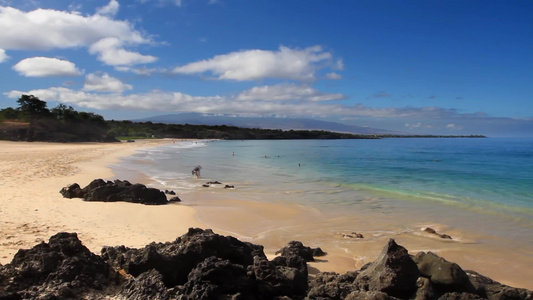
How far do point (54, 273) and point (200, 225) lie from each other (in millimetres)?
5691

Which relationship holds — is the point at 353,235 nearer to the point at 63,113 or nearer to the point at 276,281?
the point at 276,281

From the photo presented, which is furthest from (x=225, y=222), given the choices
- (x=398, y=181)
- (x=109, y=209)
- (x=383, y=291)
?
(x=398, y=181)

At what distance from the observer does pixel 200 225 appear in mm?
10547

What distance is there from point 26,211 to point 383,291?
33.6ft

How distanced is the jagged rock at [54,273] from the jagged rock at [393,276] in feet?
12.5

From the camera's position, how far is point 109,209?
455 inches

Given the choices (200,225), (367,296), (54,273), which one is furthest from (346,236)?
(54,273)

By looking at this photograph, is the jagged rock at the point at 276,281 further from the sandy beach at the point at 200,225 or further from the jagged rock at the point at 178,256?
the sandy beach at the point at 200,225

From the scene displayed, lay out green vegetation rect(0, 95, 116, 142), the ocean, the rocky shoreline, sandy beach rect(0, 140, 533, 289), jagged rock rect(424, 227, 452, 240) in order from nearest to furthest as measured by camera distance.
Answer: the rocky shoreline, sandy beach rect(0, 140, 533, 289), the ocean, jagged rock rect(424, 227, 452, 240), green vegetation rect(0, 95, 116, 142)

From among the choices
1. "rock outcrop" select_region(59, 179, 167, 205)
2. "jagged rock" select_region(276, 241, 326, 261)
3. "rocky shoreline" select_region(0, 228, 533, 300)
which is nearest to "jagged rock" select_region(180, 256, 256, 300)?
"rocky shoreline" select_region(0, 228, 533, 300)

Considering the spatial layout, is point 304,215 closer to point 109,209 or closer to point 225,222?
point 225,222

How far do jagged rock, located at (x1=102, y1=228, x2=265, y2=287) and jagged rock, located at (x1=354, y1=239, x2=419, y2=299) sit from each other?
6.51 feet

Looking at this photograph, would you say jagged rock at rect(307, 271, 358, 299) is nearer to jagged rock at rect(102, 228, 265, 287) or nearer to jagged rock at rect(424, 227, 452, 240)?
jagged rock at rect(102, 228, 265, 287)

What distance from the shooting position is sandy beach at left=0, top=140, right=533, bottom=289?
779 cm
